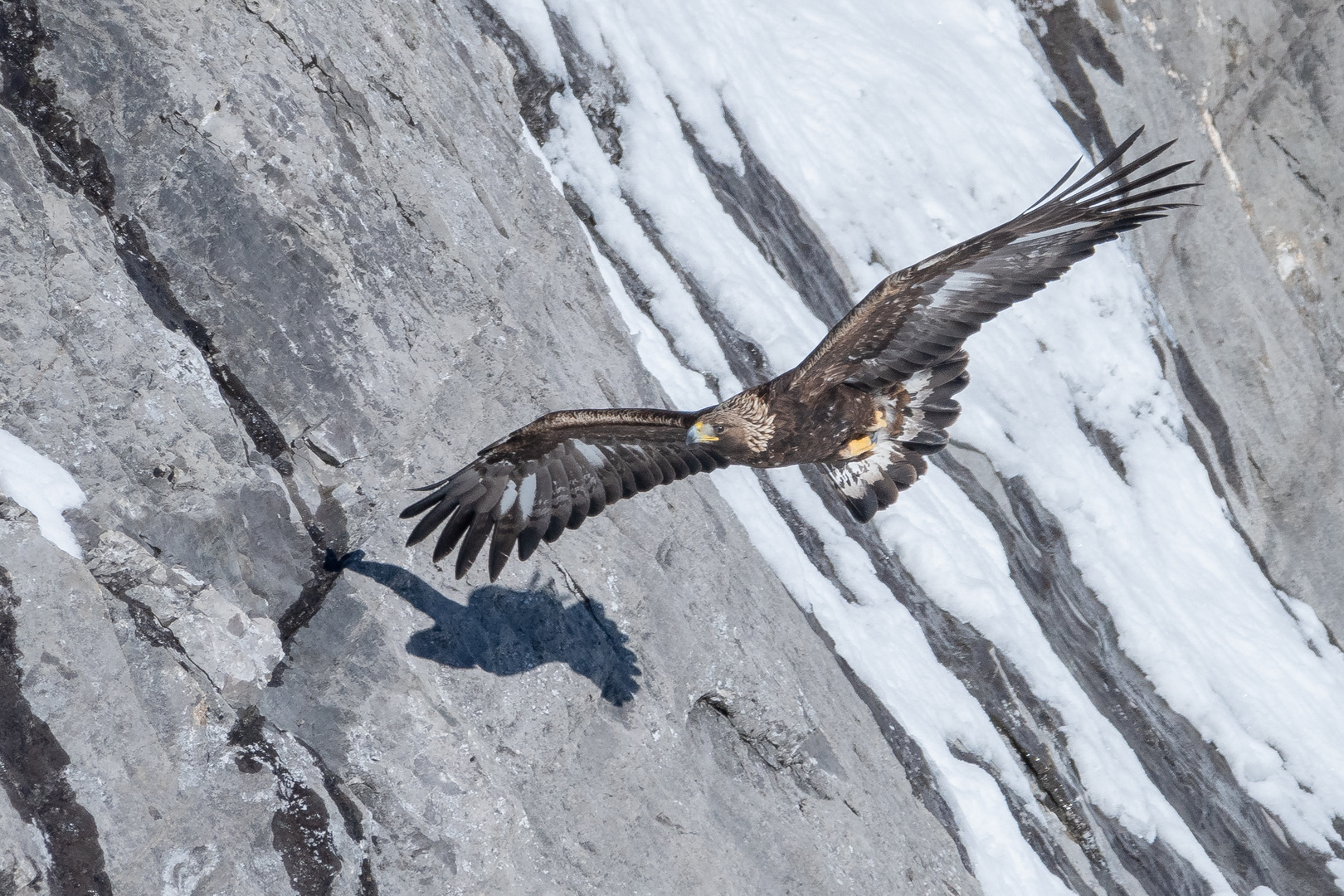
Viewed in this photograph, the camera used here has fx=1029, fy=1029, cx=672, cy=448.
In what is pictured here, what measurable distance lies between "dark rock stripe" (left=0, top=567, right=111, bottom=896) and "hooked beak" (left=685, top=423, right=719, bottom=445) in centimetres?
372

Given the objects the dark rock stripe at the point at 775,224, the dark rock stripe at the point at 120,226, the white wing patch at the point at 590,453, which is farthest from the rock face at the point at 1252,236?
the dark rock stripe at the point at 120,226

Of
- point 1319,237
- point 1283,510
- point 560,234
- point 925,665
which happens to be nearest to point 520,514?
point 560,234

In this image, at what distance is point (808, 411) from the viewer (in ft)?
23.5

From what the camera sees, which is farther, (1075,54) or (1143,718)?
(1075,54)

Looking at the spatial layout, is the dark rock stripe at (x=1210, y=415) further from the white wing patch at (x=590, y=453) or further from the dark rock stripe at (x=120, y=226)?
the dark rock stripe at (x=120, y=226)

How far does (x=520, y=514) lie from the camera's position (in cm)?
600

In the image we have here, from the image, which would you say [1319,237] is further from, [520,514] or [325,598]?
[325,598]

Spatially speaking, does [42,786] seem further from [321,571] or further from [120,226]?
[120,226]

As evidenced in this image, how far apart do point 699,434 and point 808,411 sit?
1.01m

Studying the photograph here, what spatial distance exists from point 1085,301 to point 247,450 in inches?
473

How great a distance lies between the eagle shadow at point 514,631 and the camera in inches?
220

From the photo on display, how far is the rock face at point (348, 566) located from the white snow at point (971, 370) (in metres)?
0.70

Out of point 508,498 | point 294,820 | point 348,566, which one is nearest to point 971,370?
point 508,498

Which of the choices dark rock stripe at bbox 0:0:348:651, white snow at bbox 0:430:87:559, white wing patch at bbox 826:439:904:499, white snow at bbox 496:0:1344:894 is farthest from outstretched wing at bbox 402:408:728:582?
white snow at bbox 496:0:1344:894
